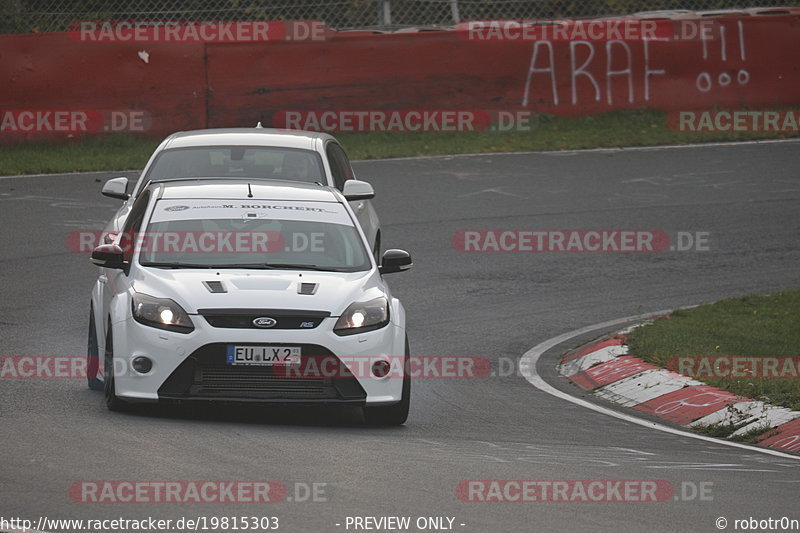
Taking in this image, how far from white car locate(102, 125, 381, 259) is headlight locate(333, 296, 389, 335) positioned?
410cm

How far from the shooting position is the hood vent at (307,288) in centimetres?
985

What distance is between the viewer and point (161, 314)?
379 inches

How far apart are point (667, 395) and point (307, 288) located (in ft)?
10.8

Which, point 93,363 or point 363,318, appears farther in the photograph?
point 93,363

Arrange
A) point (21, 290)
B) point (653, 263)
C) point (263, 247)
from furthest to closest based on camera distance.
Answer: point (653, 263), point (21, 290), point (263, 247)

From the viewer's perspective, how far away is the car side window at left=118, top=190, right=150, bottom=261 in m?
10.9

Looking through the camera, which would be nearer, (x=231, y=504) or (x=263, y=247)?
(x=231, y=504)

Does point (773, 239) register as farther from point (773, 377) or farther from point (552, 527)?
point (552, 527)

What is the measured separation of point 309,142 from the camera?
15.0 m

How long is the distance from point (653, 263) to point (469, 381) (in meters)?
5.82

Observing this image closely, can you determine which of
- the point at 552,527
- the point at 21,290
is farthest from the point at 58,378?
the point at 552,527

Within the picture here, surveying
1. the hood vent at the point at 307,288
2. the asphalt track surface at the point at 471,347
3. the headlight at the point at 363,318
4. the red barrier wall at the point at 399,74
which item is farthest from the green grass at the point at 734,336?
the red barrier wall at the point at 399,74

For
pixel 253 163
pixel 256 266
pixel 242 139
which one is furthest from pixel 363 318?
pixel 242 139

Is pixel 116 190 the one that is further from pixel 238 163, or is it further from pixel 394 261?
pixel 394 261
